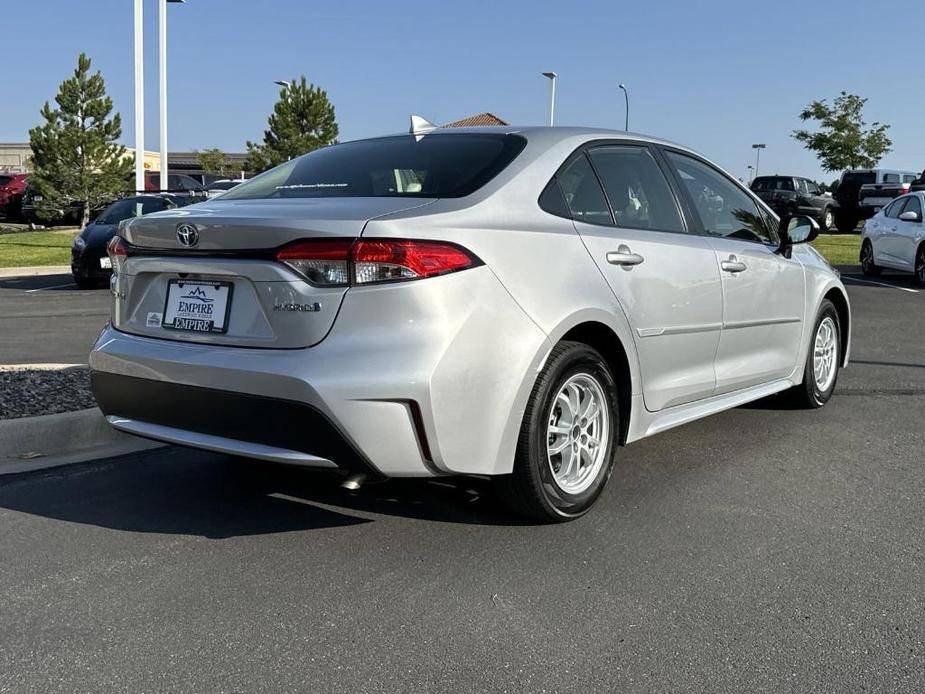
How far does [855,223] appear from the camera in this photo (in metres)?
31.6

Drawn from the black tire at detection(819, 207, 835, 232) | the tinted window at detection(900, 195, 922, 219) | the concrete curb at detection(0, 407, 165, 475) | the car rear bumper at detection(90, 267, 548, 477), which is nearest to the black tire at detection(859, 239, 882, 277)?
the tinted window at detection(900, 195, 922, 219)

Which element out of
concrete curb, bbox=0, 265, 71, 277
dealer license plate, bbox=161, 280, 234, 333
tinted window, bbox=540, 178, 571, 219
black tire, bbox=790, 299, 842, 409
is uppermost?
tinted window, bbox=540, 178, 571, 219

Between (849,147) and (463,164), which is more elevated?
(849,147)

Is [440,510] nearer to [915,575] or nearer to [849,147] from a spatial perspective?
[915,575]

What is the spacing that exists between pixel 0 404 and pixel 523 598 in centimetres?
360

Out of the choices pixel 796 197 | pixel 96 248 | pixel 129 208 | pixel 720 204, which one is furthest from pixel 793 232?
pixel 796 197

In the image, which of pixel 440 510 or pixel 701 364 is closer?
pixel 440 510

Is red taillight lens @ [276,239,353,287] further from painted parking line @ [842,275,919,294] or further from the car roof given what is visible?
painted parking line @ [842,275,919,294]

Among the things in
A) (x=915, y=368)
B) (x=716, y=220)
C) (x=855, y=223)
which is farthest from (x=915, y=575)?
(x=855, y=223)

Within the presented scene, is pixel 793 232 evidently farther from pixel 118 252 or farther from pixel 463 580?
pixel 118 252

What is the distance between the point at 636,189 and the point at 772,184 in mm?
30126

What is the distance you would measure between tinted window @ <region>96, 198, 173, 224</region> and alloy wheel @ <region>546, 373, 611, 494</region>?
12275 mm

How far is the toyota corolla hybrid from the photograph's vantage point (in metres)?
3.31

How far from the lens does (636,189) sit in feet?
14.9
